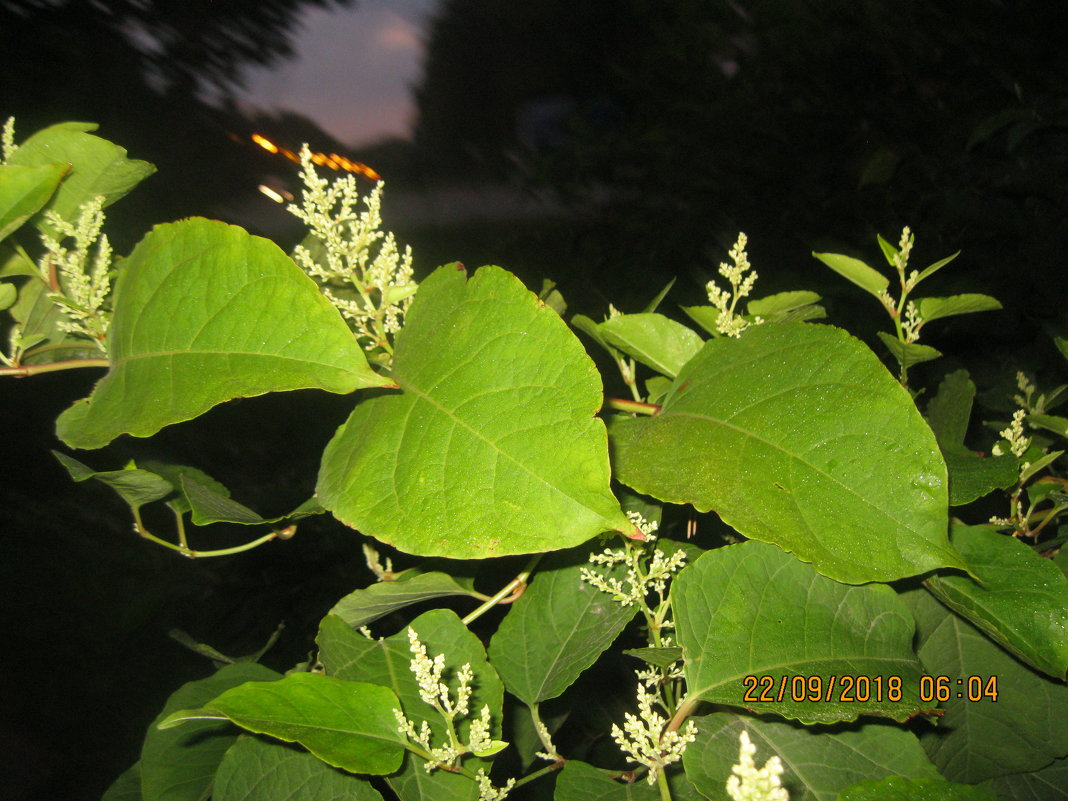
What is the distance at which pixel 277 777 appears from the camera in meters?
0.48

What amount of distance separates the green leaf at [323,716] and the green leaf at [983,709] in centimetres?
43

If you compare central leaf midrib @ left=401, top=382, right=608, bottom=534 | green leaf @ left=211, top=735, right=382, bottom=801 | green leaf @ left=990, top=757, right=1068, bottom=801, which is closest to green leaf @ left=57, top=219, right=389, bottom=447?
central leaf midrib @ left=401, top=382, right=608, bottom=534

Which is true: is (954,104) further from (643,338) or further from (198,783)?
(198,783)

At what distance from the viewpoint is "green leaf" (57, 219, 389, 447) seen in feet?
1.05

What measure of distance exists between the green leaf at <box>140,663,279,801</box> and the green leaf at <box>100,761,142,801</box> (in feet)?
0.29

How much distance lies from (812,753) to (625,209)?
1.94 metres

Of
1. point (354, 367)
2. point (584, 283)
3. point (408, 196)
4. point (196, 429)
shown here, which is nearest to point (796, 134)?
point (584, 283)

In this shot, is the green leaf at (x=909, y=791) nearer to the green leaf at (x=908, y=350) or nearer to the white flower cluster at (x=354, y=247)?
the green leaf at (x=908, y=350)

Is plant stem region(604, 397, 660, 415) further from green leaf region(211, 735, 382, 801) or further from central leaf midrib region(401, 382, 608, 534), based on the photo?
green leaf region(211, 735, 382, 801)

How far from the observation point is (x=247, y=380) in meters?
0.32

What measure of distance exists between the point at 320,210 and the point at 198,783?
0.50 meters

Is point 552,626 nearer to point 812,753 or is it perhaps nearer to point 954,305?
point 812,753

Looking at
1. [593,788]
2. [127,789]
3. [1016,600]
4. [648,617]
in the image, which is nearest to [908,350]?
[1016,600]

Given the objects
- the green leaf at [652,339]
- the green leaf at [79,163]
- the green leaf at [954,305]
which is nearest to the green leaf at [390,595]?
the green leaf at [652,339]
